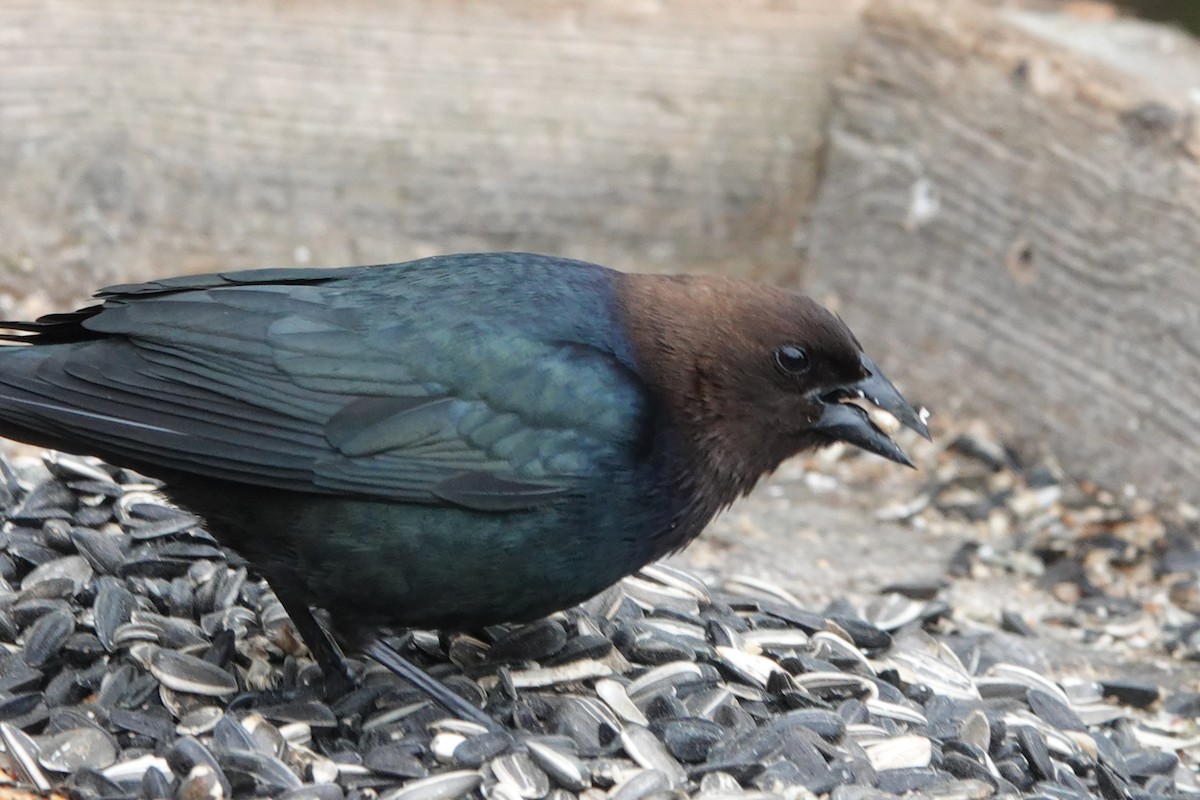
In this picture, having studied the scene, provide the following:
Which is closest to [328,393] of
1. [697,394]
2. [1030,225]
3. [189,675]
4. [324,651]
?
[324,651]

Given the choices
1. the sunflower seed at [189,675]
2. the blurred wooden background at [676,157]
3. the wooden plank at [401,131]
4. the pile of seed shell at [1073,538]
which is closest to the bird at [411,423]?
the sunflower seed at [189,675]

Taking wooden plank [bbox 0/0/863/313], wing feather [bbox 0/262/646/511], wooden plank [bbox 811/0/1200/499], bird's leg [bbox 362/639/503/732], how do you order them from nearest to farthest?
wing feather [bbox 0/262/646/511], bird's leg [bbox 362/639/503/732], wooden plank [bbox 811/0/1200/499], wooden plank [bbox 0/0/863/313]

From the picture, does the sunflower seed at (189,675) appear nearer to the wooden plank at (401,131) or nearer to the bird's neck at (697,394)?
the bird's neck at (697,394)

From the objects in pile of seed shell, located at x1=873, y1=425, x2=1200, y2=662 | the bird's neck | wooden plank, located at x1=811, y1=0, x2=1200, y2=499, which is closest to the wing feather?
the bird's neck

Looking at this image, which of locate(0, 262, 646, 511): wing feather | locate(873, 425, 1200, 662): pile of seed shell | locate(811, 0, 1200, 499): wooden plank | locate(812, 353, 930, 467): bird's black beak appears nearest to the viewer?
locate(0, 262, 646, 511): wing feather

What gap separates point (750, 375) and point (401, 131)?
3.15 m

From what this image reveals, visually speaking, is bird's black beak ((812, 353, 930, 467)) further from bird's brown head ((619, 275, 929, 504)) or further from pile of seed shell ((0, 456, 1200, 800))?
pile of seed shell ((0, 456, 1200, 800))

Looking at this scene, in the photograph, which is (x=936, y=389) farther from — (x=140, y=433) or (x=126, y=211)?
(x=140, y=433)

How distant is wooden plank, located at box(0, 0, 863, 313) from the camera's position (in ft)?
20.7

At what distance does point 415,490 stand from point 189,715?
66cm

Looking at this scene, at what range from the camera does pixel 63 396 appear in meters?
3.49

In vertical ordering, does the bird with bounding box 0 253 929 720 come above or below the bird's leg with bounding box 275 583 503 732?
above

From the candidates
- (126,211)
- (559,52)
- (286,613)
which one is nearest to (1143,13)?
(559,52)

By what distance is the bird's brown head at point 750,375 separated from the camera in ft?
12.3
